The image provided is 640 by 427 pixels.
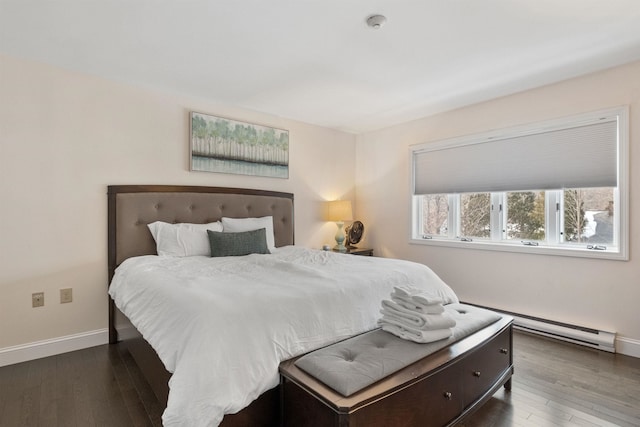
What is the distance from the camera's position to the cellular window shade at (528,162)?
2695 millimetres

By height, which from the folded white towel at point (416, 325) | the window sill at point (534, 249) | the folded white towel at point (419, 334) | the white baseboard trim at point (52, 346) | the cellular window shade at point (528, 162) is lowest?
the white baseboard trim at point (52, 346)

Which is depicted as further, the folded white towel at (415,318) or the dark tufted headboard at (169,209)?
Result: the dark tufted headboard at (169,209)

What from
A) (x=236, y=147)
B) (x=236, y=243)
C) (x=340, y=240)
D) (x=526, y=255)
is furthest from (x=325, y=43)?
(x=526, y=255)

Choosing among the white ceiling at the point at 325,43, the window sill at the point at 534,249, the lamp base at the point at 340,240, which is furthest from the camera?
the lamp base at the point at 340,240

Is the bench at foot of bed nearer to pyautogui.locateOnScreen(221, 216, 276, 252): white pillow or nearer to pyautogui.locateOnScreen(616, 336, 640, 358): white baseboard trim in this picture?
pyautogui.locateOnScreen(616, 336, 640, 358): white baseboard trim

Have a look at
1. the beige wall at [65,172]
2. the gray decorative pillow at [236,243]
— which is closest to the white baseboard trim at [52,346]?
the beige wall at [65,172]

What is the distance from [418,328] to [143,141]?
9.21ft

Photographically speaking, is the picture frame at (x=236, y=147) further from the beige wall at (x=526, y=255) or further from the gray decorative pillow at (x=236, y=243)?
the beige wall at (x=526, y=255)

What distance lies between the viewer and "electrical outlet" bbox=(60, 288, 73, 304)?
8.66ft

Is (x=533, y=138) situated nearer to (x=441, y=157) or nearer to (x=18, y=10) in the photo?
(x=441, y=157)

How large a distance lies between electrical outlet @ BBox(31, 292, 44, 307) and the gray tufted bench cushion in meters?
2.32

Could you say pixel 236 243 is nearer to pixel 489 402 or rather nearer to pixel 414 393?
pixel 414 393

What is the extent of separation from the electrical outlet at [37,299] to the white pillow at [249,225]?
4.85ft

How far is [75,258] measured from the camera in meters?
2.69
